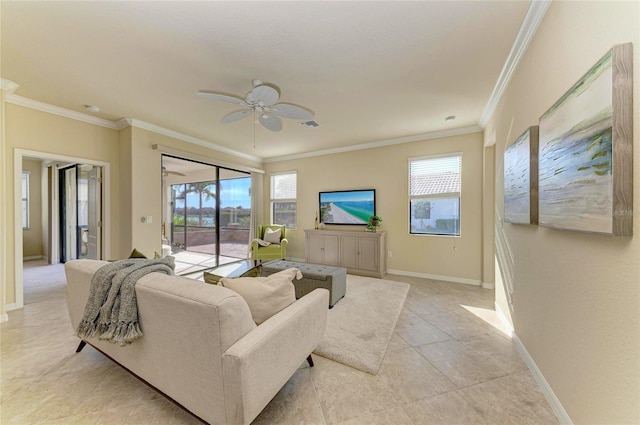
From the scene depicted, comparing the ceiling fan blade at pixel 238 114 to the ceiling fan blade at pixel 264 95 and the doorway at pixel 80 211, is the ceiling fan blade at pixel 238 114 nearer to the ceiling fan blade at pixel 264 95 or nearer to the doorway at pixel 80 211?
the ceiling fan blade at pixel 264 95

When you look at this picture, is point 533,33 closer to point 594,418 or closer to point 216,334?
point 594,418

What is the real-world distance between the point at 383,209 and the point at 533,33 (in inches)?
128

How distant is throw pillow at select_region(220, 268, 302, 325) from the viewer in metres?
1.44

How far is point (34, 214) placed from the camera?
18.4 feet

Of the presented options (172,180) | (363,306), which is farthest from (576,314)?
(172,180)

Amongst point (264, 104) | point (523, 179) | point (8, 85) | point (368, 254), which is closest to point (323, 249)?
point (368, 254)

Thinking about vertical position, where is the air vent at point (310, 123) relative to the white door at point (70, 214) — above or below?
above

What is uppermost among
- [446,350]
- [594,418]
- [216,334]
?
[216,334]

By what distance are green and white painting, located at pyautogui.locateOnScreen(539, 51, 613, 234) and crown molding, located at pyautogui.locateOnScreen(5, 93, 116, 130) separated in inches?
210

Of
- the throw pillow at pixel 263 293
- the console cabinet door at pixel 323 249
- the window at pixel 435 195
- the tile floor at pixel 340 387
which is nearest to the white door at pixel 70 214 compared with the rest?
the tile floor at pixel 340 387

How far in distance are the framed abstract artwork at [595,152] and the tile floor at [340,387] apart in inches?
48.0

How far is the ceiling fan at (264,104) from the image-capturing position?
2.17 metres

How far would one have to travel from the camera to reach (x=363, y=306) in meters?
2.98

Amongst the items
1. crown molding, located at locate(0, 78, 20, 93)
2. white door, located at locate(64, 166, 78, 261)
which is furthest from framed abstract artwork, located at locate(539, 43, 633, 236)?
white door, located at locate(64, 166, 78, 261)
